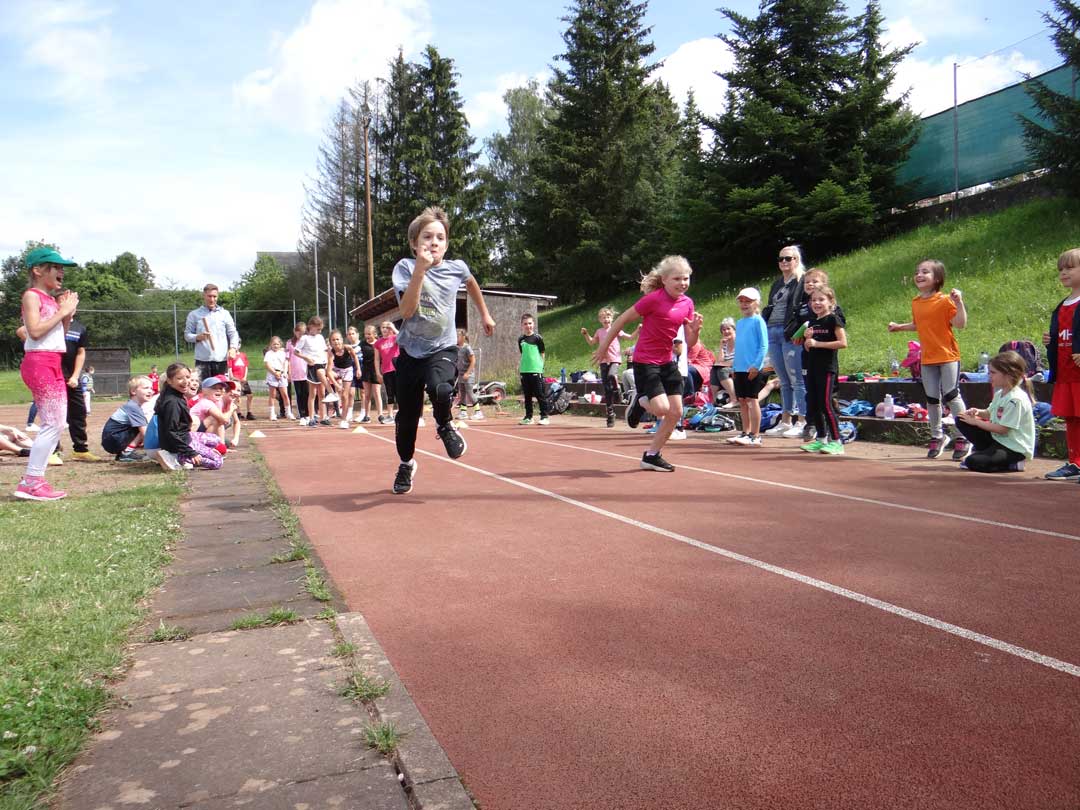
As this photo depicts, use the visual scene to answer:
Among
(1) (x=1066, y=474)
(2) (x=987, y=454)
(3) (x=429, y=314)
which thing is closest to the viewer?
(3) (x=429, y=314)

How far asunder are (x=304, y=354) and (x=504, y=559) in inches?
486

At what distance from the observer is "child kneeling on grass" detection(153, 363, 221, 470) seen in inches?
312

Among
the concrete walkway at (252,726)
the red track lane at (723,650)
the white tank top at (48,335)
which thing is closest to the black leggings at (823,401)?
the red track lane at (723,650)

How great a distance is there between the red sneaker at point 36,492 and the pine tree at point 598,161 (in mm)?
30544

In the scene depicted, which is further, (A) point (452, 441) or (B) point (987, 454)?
(B) point (987, 454)

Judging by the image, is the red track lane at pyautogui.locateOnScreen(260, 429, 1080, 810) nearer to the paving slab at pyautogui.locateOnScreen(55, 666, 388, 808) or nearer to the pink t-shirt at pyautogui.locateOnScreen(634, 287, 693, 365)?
the paving slab at pyautogui.locateOnScreen(55, 666, 388, 808)

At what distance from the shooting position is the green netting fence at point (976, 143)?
16.5 meters

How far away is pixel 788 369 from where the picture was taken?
33.2 ft

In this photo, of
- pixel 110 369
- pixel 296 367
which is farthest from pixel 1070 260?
pixel 110 369

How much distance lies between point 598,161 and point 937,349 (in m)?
32.4

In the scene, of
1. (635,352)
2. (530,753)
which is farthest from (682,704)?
(635,352)

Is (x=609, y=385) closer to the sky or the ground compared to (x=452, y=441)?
closer to the sky

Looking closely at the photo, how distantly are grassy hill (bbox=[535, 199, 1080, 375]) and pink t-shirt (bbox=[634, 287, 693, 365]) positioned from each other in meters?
5.93

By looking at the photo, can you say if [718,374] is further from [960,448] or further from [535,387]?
[960,448]
